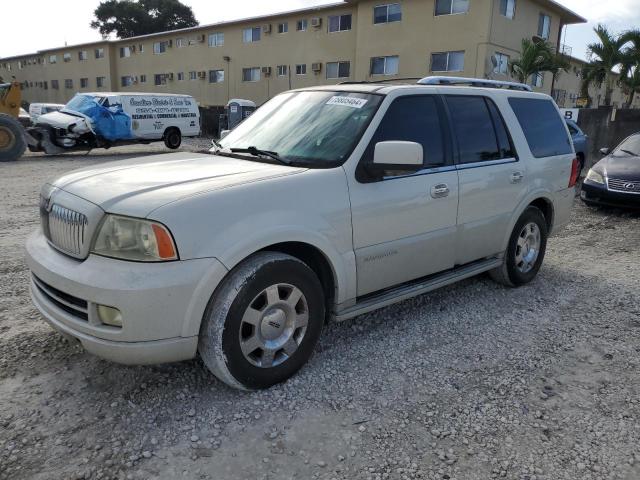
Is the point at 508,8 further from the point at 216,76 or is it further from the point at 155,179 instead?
the point at 155,179

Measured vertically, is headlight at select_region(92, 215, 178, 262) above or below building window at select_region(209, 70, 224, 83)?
below

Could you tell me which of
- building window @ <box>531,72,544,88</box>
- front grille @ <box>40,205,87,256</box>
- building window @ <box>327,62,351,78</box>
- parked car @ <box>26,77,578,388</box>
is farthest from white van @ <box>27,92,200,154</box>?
building window @ <box>531,72,544,88</box>

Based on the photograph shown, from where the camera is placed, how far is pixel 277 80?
32281mm

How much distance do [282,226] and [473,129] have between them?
7.16ft

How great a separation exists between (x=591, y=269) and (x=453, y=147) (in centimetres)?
293

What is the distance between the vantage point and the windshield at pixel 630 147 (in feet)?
32.0

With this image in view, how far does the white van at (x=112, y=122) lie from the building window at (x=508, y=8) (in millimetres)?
14896

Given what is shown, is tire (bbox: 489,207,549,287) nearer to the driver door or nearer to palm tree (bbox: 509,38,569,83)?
the driver door

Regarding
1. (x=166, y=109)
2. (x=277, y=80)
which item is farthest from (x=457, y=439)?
(x=277, y=80)

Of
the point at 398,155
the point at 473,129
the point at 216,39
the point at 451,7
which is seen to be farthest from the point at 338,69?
the point at 398,155

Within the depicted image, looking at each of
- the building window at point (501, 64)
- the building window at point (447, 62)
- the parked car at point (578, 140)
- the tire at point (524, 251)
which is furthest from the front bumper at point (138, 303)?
the building window at point (501, 64)

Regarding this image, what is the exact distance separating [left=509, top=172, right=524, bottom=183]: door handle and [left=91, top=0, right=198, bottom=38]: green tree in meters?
59.4

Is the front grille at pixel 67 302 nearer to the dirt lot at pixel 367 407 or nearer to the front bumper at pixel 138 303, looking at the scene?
the front bumper at pixel 138 303

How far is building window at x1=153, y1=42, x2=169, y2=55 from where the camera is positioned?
39281 millimetres
